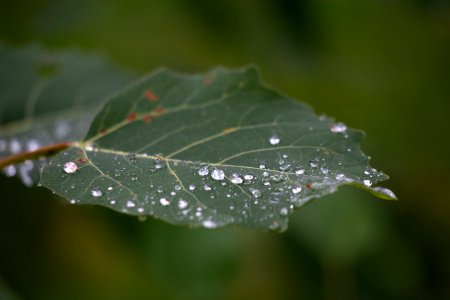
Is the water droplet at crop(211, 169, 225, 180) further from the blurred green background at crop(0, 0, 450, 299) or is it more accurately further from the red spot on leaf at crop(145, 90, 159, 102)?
the blurred green background at crop(0, 0, 450, 299)

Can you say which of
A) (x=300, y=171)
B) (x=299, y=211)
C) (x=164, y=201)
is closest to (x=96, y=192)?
(x=164, y=201)

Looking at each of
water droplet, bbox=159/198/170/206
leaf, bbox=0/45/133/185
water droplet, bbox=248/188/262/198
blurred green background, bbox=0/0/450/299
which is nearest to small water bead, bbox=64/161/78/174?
water droplet, bbox=159/198/170/206

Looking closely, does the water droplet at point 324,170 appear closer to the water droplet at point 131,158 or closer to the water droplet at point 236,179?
the water droplet at point 236,179

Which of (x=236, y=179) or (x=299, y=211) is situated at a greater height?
(x=236, y=179)

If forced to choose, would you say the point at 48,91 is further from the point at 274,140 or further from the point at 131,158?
the point at 274,140

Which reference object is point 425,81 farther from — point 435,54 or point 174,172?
point 174,172

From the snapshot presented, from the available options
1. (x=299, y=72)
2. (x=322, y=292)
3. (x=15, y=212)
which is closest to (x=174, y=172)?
(x=15, y=212)
